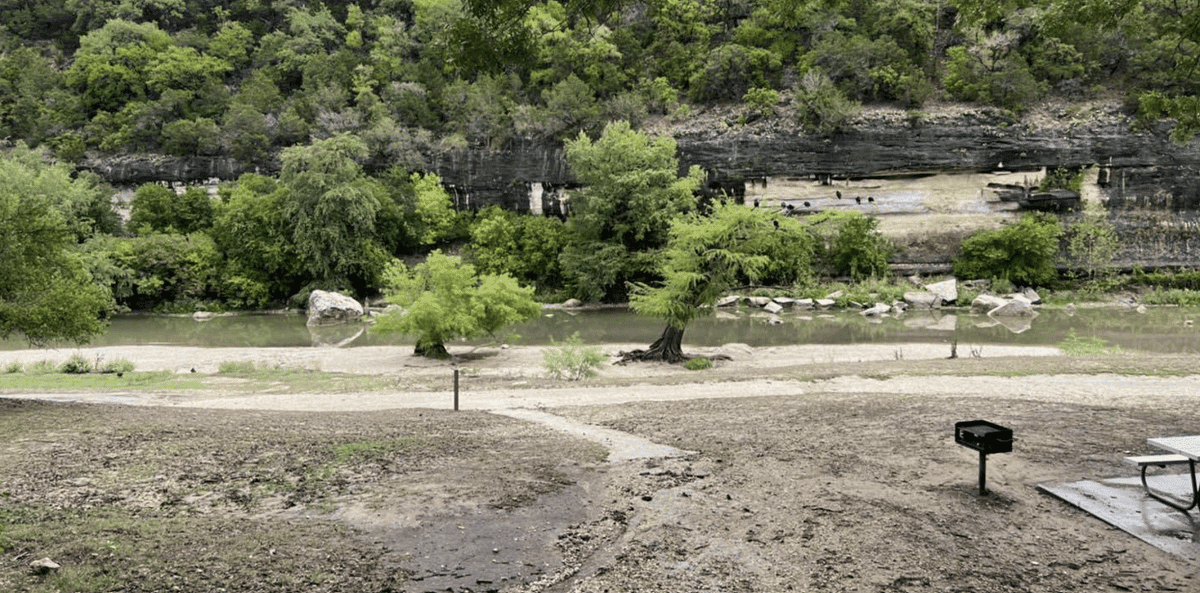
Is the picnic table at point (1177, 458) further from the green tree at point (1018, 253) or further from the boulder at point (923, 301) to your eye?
the green tree at point (1018, 253)

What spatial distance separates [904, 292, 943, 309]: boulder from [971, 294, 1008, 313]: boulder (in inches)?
61.8

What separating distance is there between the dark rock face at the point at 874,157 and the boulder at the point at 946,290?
853 centimetres

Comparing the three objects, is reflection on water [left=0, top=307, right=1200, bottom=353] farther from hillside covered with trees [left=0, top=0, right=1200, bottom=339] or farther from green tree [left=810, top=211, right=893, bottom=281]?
green tree [left=810, top=211, right=893, bottom=281]

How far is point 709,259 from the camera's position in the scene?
757 inches

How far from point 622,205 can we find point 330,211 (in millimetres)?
14668

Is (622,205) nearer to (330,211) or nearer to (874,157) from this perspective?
(330,211)

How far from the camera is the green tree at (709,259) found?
1902cm

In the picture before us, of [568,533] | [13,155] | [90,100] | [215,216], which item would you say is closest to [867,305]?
[568,533]

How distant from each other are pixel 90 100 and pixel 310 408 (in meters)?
54.4

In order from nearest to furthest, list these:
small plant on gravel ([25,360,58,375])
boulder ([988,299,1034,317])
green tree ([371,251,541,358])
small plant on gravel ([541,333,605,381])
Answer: small plant on gravel ([541,333,605,381])
small plant on gravel ([25,360,58,375])
green tree ([371,251,541,358])
boulder ([988,299,1034,317])

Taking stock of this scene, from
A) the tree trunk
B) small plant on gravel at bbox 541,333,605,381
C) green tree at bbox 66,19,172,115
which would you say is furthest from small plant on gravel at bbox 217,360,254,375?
green tree at bbox 66,19,172,115

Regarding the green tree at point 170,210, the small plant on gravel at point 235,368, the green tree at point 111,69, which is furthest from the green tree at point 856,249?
the green tree at point 111,69

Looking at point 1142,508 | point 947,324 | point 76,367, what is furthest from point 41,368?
point 947,324

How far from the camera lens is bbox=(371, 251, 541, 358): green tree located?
19812 millimetres
